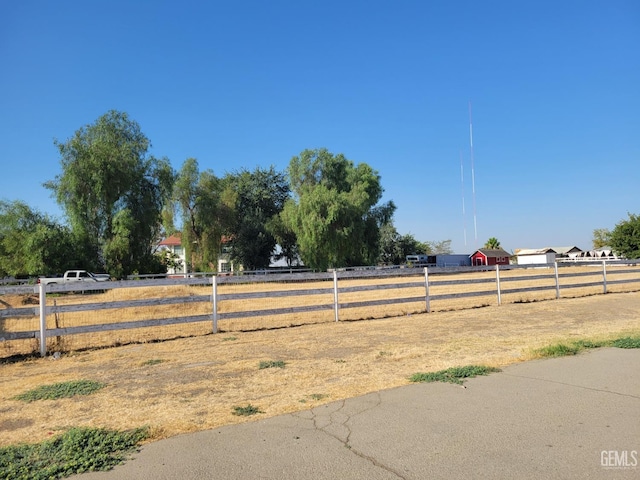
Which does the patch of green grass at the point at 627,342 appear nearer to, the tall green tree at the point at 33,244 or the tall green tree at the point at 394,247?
the tall green tree at the point at 33,244

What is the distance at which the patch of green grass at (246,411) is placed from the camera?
16.1ft

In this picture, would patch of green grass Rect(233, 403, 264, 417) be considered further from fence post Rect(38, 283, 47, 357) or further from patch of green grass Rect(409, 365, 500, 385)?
fence post Rect(38, 283, 47, 357)

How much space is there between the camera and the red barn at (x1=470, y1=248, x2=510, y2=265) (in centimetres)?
8871

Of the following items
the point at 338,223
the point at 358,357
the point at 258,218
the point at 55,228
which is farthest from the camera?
the point at 258,218

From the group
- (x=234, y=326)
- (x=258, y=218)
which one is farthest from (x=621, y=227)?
(x=234, y=326)

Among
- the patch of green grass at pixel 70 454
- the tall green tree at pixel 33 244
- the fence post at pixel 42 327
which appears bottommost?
the patch of green grass at pixel 70 454

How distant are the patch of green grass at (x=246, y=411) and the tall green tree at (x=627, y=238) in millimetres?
53023

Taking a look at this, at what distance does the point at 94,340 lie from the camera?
10.0m

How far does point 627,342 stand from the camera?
8.11 m

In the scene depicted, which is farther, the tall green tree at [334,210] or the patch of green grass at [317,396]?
the tall green tree at [334,210]

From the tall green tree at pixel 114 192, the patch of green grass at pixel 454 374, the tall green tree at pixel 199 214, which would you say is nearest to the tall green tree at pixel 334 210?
the tall green tree at pixel 199 214

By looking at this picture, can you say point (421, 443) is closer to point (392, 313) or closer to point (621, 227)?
point (392, 313)

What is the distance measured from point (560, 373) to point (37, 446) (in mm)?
6334

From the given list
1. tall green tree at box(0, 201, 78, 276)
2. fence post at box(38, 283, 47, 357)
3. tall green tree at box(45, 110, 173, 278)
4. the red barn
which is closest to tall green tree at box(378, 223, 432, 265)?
the red barn
